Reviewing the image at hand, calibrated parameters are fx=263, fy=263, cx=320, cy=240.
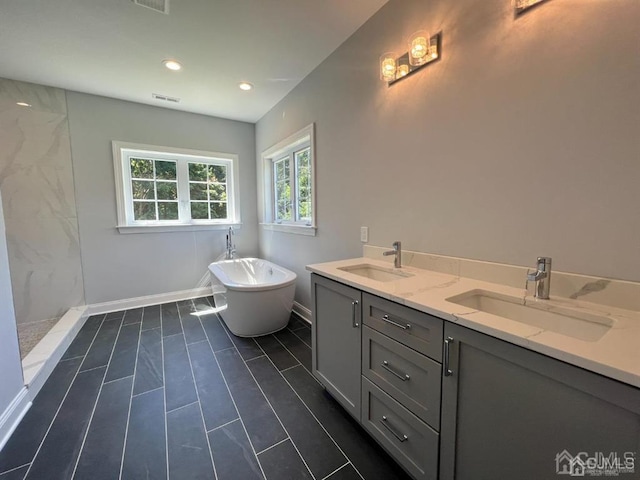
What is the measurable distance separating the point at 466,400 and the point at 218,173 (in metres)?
4.06

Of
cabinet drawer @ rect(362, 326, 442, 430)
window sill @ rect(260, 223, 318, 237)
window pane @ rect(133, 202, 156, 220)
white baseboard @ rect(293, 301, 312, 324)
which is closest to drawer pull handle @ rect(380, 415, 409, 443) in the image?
cabinet drawer @ rect(362, 326, 442, 430)

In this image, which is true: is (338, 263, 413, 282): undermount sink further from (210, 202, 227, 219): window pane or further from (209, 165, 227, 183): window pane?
(209, 165, 227, 183): window pane

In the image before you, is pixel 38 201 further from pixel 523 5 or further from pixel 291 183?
pixel 523 5

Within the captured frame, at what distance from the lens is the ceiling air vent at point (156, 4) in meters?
1.74

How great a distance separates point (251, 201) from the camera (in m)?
4.22

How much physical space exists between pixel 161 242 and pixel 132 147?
1.25 m

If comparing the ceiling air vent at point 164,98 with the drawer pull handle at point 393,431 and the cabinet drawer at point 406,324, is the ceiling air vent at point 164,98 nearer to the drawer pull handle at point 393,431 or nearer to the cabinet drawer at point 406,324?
the cabinet drawer at point 406,324

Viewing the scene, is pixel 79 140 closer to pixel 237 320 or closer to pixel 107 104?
pixel 107 104

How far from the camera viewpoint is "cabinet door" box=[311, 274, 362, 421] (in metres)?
1.43

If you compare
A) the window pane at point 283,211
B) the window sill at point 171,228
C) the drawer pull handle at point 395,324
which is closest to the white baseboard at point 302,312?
the window pane at point 283,211

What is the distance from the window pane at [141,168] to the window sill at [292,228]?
1671 mm

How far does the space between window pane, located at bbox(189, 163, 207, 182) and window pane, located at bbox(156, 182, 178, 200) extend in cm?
27

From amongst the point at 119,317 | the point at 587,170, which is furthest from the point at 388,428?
the point at 119,317

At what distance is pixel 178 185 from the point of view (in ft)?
12.2
